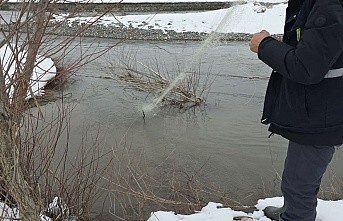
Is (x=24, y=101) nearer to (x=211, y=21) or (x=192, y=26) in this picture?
(x=192, y=26)

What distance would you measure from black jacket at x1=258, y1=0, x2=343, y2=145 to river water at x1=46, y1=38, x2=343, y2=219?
2049mm

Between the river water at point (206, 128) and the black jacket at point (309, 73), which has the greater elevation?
the black jacket at point (309, 73)

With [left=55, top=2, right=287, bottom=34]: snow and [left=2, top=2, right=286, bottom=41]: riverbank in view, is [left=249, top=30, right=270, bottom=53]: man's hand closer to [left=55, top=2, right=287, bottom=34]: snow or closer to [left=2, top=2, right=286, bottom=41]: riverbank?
[left=2, top=2, right=286, bottom=41]: riverbank

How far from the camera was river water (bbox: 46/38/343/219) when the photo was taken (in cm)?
454

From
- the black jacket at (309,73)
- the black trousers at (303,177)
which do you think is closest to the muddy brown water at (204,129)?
the black trousers at (303,177)

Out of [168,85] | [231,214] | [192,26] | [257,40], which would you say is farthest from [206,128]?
[192,26]

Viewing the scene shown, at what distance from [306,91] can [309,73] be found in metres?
0.18

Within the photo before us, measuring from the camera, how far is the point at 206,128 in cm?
575

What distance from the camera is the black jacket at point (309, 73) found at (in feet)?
5.57

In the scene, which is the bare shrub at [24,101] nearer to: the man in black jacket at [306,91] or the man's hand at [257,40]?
the man's hand at [257,40]

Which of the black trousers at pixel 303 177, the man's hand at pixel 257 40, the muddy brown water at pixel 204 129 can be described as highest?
the man's hand at pixel 257 40

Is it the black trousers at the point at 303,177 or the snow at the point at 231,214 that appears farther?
the snow at the point at 231,214

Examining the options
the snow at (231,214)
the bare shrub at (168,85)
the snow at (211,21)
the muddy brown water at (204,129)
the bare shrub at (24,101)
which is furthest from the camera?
the snow at (211,21)

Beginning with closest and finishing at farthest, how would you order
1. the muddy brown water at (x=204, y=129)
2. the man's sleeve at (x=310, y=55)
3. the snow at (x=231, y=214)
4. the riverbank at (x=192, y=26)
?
the man's sleeve at (x=310, y=55) → the snow at (x=231, y=214) → the muddy brown water at (x=204, y=129) → the riverbank at (x=192, y=26)
